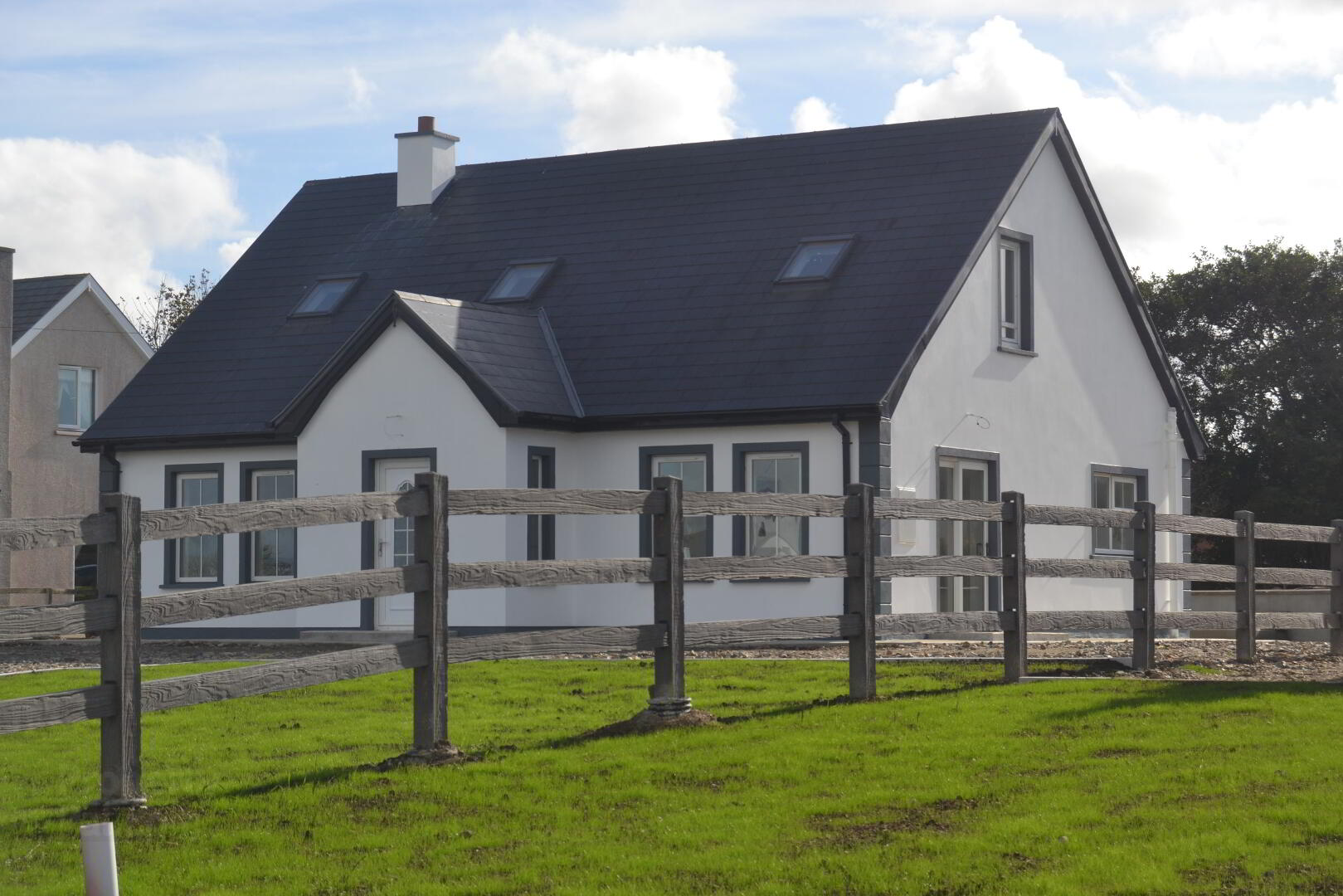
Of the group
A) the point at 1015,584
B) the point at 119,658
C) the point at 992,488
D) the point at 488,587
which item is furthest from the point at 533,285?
the point at 119,658

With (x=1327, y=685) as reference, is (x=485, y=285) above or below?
above

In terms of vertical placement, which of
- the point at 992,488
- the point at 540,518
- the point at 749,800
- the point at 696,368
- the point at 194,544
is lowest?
the point at 749,800

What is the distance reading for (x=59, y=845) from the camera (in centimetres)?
745

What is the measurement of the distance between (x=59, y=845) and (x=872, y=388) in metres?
14.5

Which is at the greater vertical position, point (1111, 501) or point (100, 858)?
point (1111, 501)

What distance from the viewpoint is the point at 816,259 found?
23547mm

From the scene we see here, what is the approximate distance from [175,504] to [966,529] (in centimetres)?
1054

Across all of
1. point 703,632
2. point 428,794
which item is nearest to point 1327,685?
point 703,632

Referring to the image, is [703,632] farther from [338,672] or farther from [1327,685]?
[1327,685]

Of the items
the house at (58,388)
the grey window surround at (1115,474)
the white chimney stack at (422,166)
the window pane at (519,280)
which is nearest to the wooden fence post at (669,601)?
the grey window surround at (1115,474)

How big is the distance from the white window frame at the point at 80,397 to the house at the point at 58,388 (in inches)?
0.7

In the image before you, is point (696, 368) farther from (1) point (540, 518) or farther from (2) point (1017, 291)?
(2) point (1017, 291)

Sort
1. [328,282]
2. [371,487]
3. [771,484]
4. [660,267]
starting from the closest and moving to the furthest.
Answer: [771,484] < [371,487] < [660,267] < [328,282]

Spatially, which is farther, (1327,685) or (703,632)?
(1327,685)
